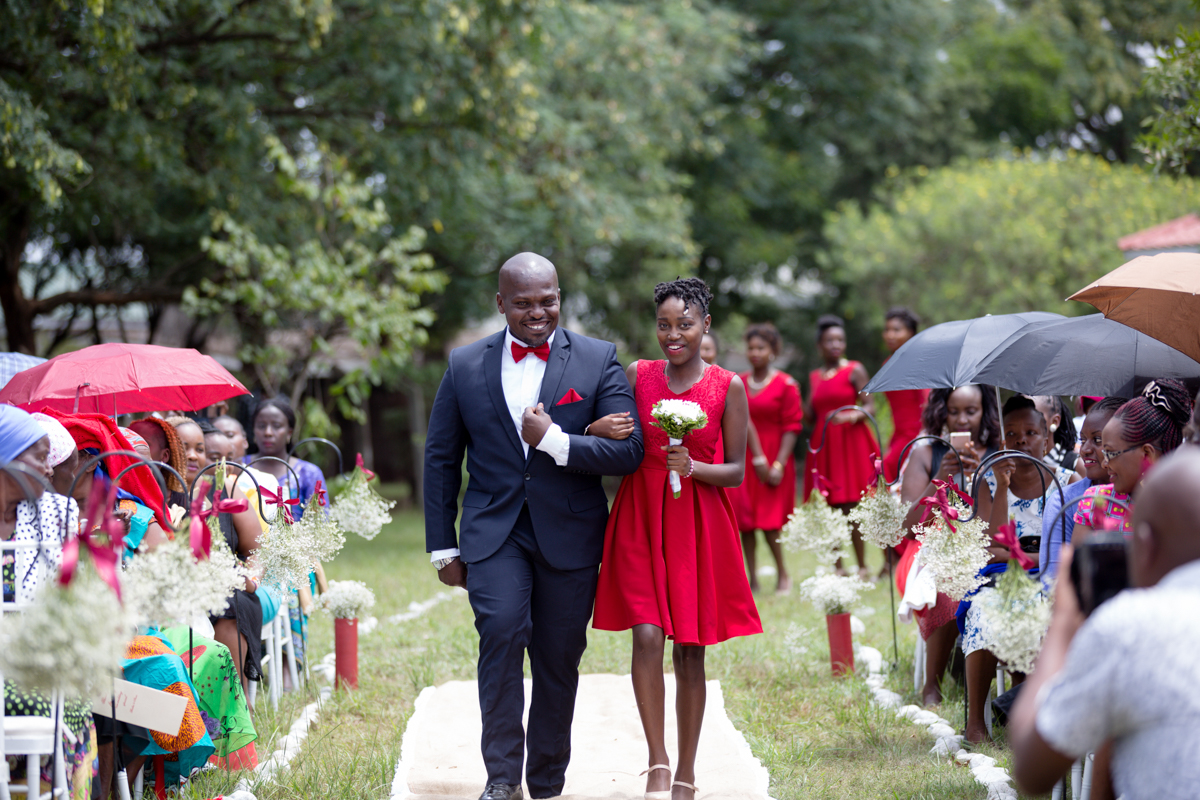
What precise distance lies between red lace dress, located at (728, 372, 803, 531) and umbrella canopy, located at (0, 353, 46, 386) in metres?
5.51

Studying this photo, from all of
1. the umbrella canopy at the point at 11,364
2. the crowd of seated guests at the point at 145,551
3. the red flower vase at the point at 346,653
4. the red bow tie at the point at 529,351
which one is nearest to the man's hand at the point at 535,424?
the red bow tie at the point at 529,351

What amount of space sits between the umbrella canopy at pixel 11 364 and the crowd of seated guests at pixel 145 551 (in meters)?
1.10

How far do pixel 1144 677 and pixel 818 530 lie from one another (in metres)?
4.40

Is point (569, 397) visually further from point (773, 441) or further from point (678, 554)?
point (773, 441)

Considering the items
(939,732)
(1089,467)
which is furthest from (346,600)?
(1089,467)

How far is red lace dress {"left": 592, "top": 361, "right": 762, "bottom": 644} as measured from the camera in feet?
14.4

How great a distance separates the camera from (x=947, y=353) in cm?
572

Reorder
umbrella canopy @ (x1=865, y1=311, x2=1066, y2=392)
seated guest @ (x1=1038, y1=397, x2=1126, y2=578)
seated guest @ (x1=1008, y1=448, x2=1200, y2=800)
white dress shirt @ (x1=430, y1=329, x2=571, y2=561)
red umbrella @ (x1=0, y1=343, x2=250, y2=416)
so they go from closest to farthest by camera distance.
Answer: seated guest @ (x1=1008, y1=448, x2=1200, y2=800) < seated guest @ (x1=1038, y1=397, x2=1126, y2=578) < white dress shirt @ (x1=430, y1=329, x2=571, y2=561) < umbrella canopy @ (x1=865, y1=311, x2=1066, y2=392) < red umbrella @ (x1=0, y1=343, x2=250, y2=416)

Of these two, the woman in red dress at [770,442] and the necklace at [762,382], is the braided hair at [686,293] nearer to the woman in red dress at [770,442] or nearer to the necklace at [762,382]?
the woman in red dress at [770,442]

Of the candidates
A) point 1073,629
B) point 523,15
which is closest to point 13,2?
point 523,15

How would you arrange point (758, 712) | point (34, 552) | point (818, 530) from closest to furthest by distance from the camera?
point (34, 552), point (758, 712), point (818, 530)

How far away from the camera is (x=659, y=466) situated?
14.9ft

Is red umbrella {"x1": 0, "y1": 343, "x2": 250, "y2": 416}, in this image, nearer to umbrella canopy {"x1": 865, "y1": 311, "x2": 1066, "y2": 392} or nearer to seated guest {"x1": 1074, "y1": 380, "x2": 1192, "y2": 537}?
umbrella canopy {"x1": 865, "y1": 311, "x2": 1066, "y2": 392}

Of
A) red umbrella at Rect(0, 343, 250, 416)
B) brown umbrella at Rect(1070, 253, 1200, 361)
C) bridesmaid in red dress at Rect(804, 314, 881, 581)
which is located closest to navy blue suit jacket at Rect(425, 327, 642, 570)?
red umbrella at Rect(0, 343, 250, 416)
